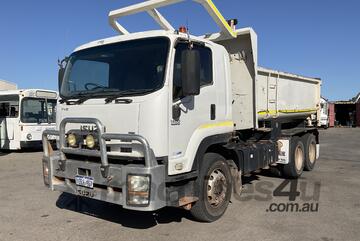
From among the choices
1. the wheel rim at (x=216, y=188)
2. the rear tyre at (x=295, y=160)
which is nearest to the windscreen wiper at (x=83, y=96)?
the wheel rim at (x=216, y=188)

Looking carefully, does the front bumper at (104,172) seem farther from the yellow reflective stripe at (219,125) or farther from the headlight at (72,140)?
the yellow reflective stripe at (219,125)

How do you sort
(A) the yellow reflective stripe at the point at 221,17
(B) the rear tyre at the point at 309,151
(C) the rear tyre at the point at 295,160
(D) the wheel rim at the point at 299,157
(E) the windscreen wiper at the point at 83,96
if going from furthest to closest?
(B) the rear tyre at the point at 309,151 → (D) the wheel rim at the point at 299,157 → (C) the rear tyre at the point at 295,160 → (A) the yellow reflective stripe at the point at 221,17 → (E) the windscreen wiper at the point at 83,96

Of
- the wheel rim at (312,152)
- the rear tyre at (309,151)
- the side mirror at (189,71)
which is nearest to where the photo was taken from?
the side mirror at (189,71)

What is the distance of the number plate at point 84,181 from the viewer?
5.26 meters

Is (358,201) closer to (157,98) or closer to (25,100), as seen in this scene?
(157,98)

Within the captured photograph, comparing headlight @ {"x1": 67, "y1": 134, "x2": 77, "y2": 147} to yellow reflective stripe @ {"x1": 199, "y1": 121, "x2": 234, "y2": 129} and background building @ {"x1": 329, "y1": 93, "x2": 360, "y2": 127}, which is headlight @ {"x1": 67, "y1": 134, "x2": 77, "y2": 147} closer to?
yellow reflective stripe @ {"x1": 199, "y1": 121, "x2": 234, "y2": 129}

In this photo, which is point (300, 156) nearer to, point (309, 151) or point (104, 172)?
point (309, 151)

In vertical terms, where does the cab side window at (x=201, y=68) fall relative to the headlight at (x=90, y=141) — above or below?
above

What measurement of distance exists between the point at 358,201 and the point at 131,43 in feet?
16.8

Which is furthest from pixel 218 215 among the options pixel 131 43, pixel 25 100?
pixel 25 100

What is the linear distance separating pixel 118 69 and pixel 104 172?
4.79ft

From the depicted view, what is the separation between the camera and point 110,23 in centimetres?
729

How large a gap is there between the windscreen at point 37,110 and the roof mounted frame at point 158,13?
1035cm

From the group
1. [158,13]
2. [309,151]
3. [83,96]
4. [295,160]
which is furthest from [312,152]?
[83,96]
